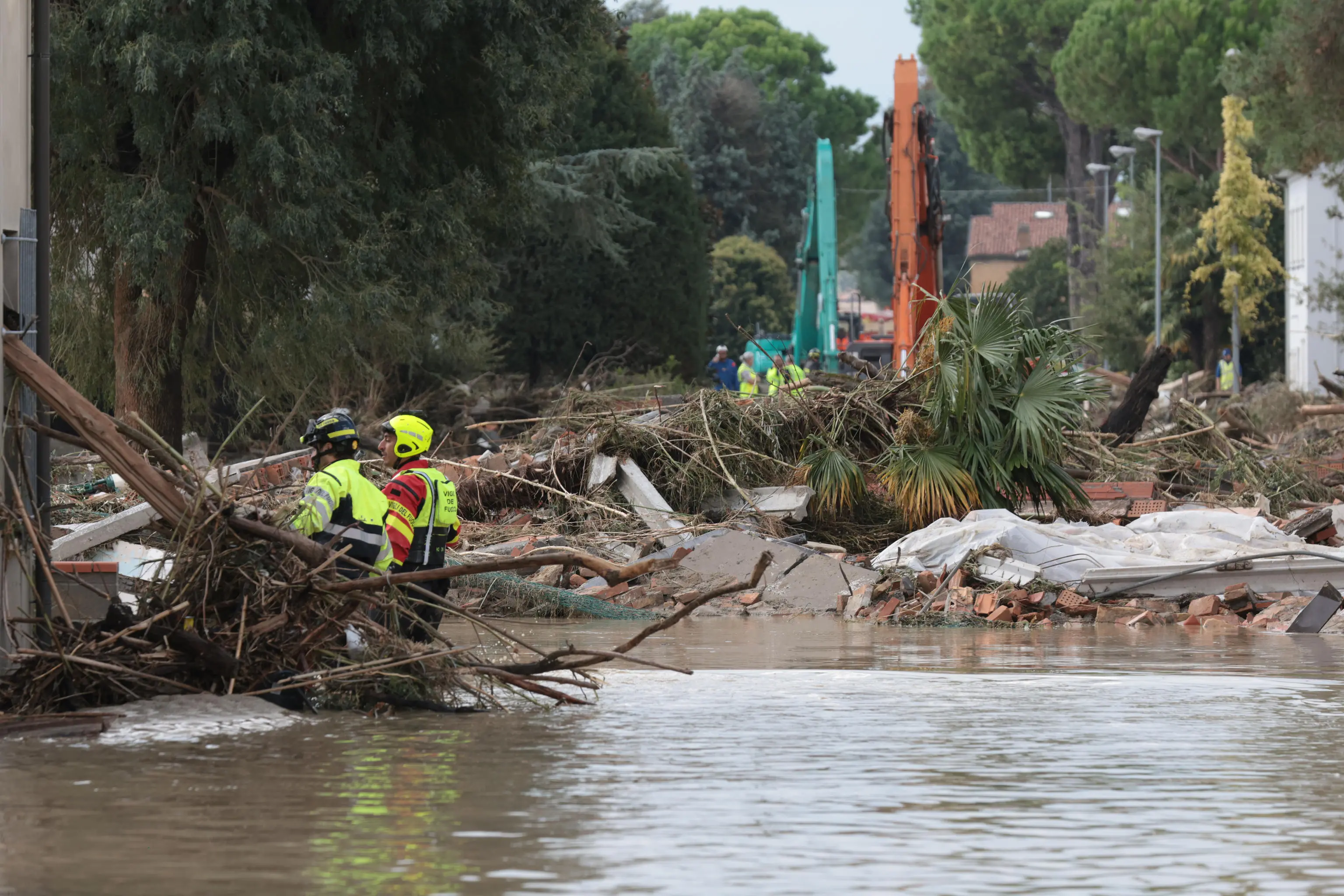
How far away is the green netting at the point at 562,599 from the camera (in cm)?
1694

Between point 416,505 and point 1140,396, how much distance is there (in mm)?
15320

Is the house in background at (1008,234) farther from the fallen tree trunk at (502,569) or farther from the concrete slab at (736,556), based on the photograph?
A: the fallen tree trunk at (502,569)

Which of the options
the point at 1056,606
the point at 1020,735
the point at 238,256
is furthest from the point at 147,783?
the point at 238,256

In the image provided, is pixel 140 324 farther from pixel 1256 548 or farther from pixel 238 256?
pixel 1256 548

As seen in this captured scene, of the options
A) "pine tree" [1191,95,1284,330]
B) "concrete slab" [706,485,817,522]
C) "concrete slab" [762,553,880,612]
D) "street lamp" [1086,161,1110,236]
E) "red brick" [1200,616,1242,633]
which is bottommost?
"red brick" [1200,616,1242,633]

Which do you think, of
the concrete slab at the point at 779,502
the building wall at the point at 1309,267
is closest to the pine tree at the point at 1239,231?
the building wall at the point at 1309,267

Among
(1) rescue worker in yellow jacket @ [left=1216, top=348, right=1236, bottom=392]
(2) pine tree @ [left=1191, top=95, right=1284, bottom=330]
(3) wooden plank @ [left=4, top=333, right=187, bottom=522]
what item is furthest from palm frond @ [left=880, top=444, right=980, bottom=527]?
(2) pine tree @ [left=1191, top=95, right=1284, bottom=330]

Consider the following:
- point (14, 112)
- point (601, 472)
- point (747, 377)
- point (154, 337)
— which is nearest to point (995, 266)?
point (747, 377)

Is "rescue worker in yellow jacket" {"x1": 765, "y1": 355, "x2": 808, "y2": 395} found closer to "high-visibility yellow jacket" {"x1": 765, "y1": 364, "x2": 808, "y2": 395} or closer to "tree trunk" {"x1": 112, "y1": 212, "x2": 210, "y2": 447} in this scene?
"high-visibility yellow jacket" {"x1": 765, "y1": 364, "x2": 808, "y2": 395}

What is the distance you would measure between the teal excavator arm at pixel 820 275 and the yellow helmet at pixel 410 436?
21877 millimetres

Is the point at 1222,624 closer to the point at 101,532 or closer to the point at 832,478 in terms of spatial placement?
the point at 832,478

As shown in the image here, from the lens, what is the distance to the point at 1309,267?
59125 mm

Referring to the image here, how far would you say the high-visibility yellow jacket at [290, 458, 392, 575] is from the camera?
34.1 ft

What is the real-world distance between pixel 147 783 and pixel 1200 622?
1035cm
